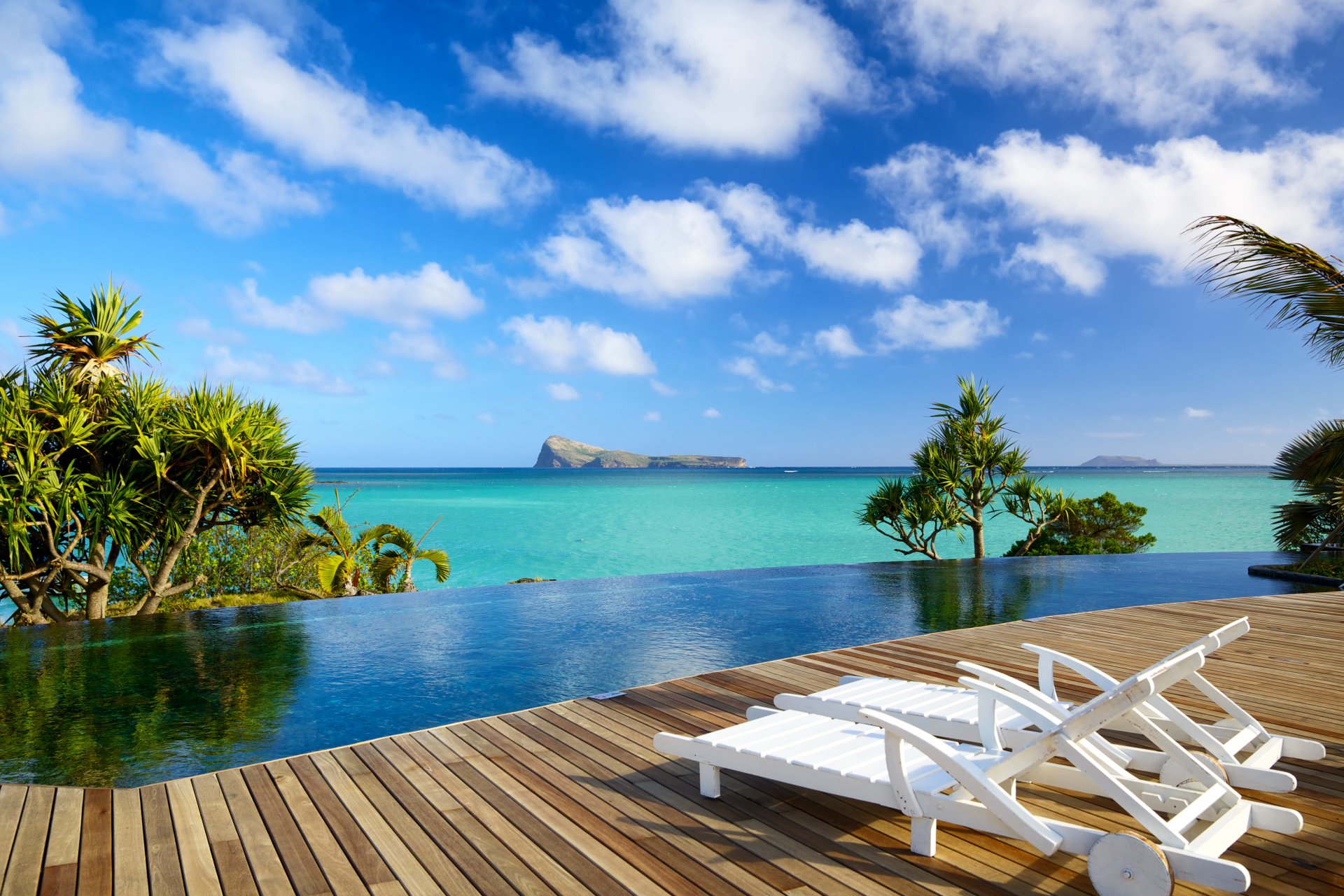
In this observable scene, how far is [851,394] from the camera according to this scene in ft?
170

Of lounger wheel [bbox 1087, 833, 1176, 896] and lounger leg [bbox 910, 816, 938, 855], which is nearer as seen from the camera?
lounger wheel [bbox 1087, 833, 1176, 896]

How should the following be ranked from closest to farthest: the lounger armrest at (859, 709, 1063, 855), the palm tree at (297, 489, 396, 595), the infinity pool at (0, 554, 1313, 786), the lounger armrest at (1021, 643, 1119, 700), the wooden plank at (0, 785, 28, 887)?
the lounger armrest at (859, 709, 1063, 855)
the wooden plank at (0, 785, 28, 887)
the lounger armrest at (1021, 643, 1119, 700)
the infinity pool at (0, 554, 1313, 786)
the palm tree at (297, 489, 396, 595)

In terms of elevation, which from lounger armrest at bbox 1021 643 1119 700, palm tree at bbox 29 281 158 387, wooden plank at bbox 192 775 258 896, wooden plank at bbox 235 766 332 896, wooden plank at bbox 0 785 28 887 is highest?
palm tree at bbox 29 281 158 387

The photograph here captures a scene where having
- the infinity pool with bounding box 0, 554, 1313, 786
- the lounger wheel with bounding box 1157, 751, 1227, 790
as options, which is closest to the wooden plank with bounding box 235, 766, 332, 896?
the infinity pool with bounding box 0, 554, 1313, 786

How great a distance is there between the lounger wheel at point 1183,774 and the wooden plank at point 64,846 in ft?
10.4

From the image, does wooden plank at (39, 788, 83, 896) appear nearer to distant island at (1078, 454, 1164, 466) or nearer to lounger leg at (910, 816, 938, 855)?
lounger leg at (910, 816, 938, 855)

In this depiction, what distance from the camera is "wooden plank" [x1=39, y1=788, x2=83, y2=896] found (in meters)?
2.01

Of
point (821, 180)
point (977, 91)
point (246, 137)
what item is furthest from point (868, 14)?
point (246, 137)

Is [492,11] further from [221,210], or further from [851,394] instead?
[851,394]

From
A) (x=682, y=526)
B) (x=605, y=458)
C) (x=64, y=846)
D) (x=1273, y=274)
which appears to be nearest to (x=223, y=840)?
(x=64, y=846)

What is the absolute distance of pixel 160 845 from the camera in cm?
224

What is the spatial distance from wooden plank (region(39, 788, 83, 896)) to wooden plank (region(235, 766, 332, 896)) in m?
0.48

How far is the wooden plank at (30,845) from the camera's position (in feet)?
6.59

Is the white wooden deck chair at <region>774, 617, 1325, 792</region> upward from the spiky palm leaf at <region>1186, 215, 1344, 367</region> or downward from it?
downward
